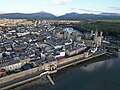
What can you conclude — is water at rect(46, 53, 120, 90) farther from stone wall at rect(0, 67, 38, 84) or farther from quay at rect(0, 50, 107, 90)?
A: stone wall at rect(0, 67, 38, 84)

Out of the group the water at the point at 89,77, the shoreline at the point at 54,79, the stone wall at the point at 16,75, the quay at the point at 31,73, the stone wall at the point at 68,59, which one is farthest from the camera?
the stone wall at the point at 68,59

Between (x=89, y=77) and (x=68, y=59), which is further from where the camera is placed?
(x=68, y=59)

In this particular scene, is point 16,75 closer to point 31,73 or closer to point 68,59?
point 31,73

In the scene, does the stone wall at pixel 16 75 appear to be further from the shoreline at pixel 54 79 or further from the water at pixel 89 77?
the water at pixel 89 77

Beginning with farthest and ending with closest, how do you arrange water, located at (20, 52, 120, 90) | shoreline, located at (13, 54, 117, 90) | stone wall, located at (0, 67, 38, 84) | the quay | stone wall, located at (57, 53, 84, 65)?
stone wall, located at (57, 53, 84, 65)
water, located at (20, 52, 120, 90)
shoreline, located at (13, 54, 117, 90)
stone wall, located at (0, 67, 38, 84)
the quay

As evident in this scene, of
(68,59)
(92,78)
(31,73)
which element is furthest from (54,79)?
(68,59)

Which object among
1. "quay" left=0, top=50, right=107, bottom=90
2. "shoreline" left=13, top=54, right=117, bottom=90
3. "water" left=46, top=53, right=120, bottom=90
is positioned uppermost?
"quay" left=0, top=50, right=107, bottom=90

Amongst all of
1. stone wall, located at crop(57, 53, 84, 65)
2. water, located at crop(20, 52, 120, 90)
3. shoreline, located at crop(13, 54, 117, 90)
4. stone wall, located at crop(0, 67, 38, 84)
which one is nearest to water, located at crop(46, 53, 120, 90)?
water, located at crop(20, 52, 120, 90)

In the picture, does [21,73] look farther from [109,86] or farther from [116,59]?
[116,59]

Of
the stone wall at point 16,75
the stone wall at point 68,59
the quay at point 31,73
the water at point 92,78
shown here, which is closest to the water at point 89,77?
the water at point 92,78
